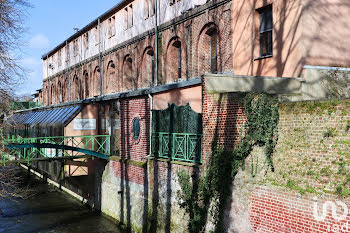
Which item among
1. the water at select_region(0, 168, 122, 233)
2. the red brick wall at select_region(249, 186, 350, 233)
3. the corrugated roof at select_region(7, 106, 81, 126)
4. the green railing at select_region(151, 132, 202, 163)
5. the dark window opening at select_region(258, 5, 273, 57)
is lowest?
the water at select_region(0, 168, 122, 233)

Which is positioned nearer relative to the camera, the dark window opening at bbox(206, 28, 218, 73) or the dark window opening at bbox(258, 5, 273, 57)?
the dark window opening at bbox(258, 5, 273, 57)

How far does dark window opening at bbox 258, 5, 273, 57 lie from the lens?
13258 mm

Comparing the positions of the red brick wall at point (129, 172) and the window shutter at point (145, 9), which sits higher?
the window shutter at point (145, 9)

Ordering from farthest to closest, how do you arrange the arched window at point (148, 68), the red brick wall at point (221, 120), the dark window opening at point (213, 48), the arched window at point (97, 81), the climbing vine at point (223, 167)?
1. the arched window at point (97, 81)
2. the arched window at point (148, 68)
3. the dark window opening at point (213, 48)
4. the red brick wall at point (221, 120)
5. the climbing vine at point (223, 167)

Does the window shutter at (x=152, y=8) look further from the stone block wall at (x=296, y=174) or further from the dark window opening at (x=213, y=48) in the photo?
the stone block wall at (x=296, y=174)

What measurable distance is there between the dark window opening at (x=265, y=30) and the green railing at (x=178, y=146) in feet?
14.3

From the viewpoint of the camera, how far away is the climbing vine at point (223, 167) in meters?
8.29

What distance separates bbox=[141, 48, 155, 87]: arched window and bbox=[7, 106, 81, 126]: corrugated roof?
472 centimetres

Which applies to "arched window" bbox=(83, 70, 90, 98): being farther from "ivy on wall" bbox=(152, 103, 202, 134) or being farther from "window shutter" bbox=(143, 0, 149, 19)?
"ivy on wall" bbox=(152, 103, 202, 134)

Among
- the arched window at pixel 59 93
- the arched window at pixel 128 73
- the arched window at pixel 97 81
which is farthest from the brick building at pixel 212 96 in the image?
the arched window at pixel 59 93

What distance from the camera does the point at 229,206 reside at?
9195 millimetres

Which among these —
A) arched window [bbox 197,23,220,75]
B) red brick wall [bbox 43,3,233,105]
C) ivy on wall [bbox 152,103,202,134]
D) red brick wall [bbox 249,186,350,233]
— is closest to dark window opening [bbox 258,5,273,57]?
red brick wall [bbox 43,3,233,105]

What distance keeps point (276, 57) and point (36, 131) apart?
18391mm

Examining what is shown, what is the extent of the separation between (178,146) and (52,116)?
13.4m
